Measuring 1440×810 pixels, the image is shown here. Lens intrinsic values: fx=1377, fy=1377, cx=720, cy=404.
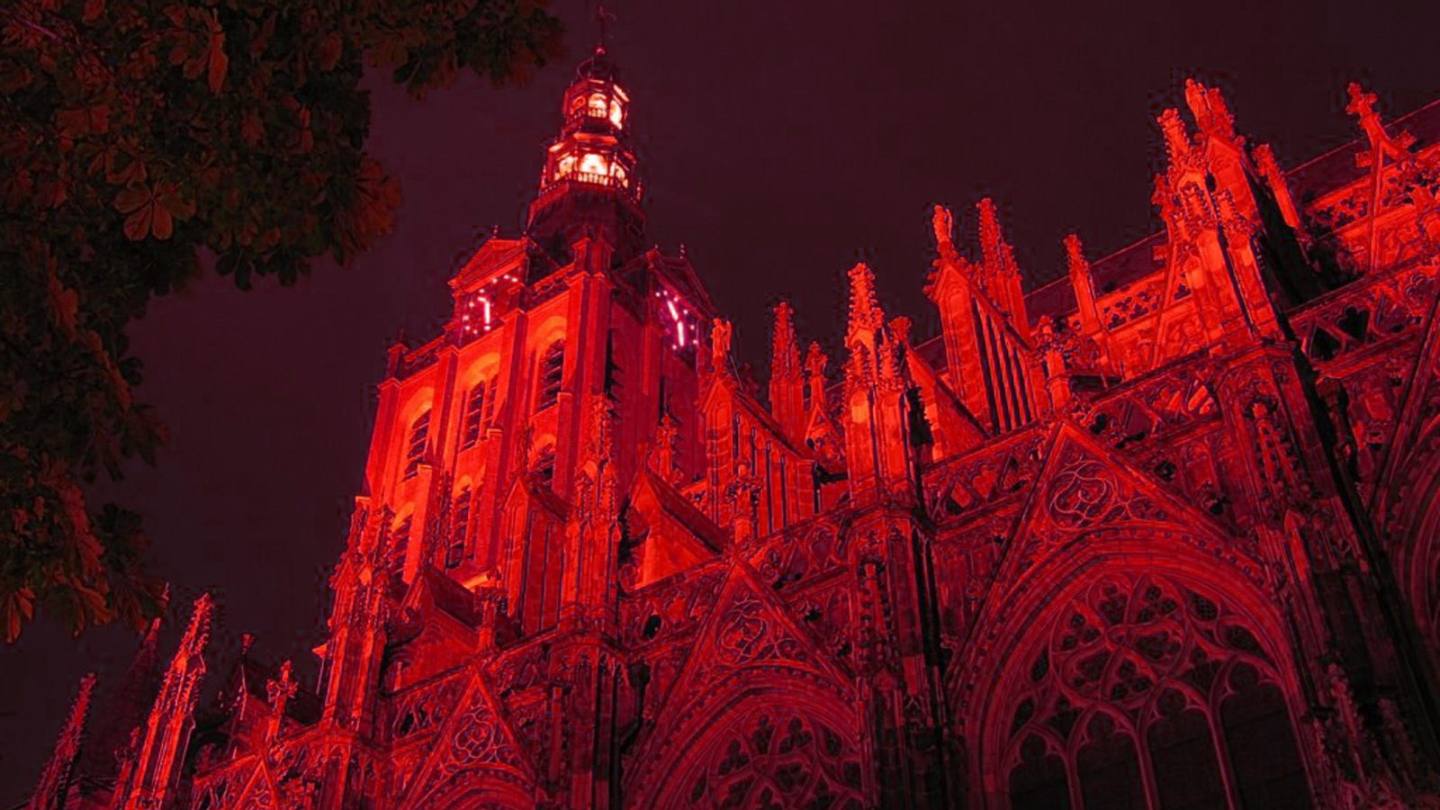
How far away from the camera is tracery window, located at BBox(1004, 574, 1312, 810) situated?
11969mm

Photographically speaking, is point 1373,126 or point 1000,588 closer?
point 1000,588

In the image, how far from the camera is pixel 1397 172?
67.6ft

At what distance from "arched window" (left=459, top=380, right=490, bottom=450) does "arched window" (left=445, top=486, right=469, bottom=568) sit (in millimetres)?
1940

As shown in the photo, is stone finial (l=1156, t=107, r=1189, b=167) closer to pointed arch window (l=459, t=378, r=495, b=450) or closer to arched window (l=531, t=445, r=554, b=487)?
arched window (l=531, t=445, r=554, b=487)

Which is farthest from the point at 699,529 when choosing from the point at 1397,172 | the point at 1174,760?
the point at 1397,172

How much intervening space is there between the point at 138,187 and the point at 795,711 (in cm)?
976

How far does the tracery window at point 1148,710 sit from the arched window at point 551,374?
2575 cm

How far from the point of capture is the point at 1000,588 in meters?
13.8

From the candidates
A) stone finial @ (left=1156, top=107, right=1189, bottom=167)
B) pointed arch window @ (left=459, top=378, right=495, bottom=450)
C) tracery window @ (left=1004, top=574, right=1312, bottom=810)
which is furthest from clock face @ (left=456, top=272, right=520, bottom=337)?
tracery window @ (left=1004, top=574, right=1312, bottom=810)

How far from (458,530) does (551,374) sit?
211 inches

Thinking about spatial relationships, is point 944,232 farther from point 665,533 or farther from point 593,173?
point 593,173

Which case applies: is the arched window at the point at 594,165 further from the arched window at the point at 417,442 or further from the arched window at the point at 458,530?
the arched window at the point at 458,530

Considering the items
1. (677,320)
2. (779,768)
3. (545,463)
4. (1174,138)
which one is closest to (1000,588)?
(779,768)

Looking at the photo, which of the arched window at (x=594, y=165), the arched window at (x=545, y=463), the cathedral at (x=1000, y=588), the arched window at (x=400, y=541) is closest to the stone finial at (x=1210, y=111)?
the cathedral at (x=1000, y=588)
